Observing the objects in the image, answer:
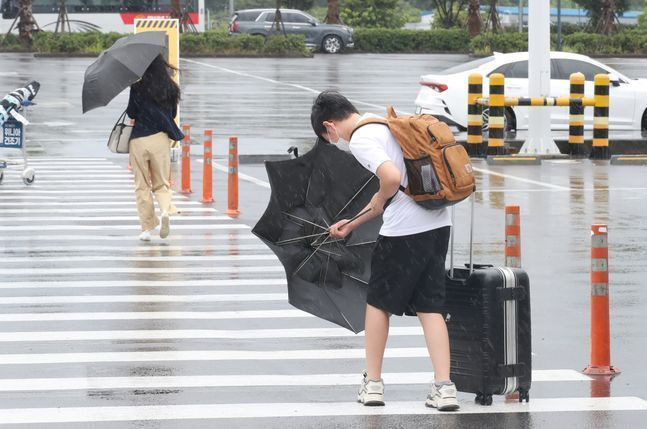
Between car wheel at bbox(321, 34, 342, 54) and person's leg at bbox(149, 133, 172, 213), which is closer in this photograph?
person's leg at bbox(149, 133, 172, 213)

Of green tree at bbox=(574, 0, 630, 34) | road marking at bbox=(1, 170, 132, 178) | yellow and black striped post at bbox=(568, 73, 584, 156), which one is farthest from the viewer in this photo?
green tree at bbox=(574, 0, 630, 34)

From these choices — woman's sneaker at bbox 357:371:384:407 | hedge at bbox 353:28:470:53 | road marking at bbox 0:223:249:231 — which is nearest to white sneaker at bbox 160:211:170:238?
road marking at bbox 0:223:249:231

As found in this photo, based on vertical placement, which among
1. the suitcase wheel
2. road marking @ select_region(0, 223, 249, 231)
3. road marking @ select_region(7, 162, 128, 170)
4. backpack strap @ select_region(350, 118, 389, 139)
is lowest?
the suitcase wheel

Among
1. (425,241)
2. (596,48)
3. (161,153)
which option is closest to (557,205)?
(161,153)

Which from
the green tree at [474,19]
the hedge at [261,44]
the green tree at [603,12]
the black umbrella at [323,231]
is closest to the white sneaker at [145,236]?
the black umbrella at [323,231]

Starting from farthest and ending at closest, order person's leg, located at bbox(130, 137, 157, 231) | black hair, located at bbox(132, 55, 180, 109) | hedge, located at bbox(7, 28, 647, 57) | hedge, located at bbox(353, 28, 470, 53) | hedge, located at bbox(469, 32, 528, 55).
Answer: hedge, located at bbox(353, 28, 470, 53) → hedge, located at bbox(469, 32, 528, 55) → hedge, located at bbox(7, 28, 647, 57) → person's leg, located at bbox(130, 137, 157, 231) → black hair, located at bbox(132, 55, 180, 109)

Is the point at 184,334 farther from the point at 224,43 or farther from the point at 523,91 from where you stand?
the point at 224,43

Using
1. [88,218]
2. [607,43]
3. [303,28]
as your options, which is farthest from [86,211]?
[303,28]

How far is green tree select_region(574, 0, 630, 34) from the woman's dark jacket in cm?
4971

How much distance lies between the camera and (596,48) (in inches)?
2218

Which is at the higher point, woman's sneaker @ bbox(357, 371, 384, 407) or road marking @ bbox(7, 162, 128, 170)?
road marking @ bbox(7, 162, 128, 170)

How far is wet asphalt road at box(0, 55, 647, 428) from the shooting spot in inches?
302

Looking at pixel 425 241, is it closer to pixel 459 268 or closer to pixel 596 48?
pixel 459 268

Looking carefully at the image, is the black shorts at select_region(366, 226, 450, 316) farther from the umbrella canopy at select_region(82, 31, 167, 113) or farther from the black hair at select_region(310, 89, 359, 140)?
the umbrella canopy at select_region(82, 31, 167, 113)
